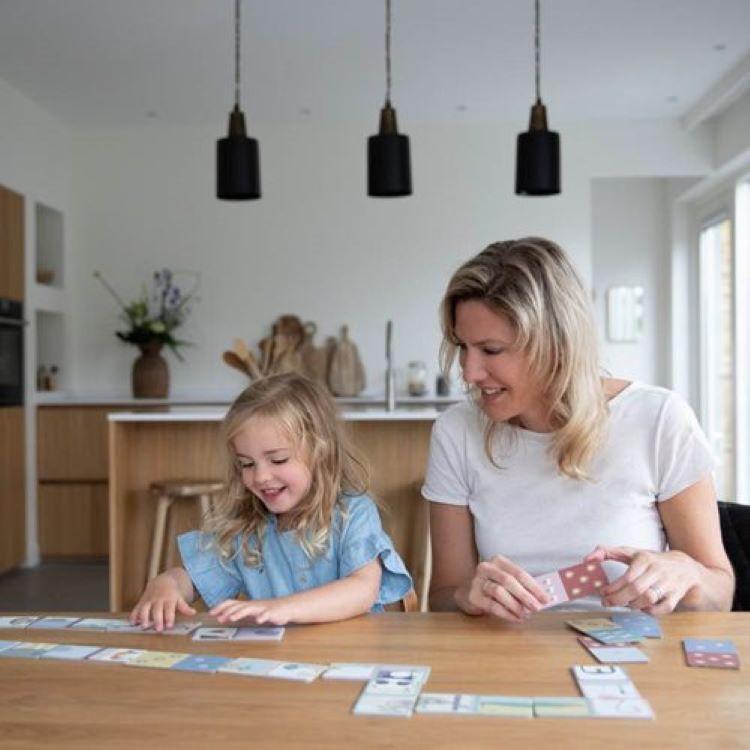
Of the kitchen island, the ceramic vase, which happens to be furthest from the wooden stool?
the ceramic vase

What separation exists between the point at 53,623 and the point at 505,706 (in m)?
0.73

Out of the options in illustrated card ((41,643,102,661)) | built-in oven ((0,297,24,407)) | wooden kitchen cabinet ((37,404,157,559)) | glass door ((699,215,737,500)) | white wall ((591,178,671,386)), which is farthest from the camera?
white wall ((591,178,671,386))

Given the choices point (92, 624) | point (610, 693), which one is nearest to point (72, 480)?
point (92, 624)

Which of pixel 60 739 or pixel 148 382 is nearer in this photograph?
pixel 60 739

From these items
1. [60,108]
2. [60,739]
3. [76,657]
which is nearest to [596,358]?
[76,657]

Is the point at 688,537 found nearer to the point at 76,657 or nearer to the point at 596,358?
the point at 596,358

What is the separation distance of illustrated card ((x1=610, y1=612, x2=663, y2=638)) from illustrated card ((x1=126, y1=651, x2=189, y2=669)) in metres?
0.60

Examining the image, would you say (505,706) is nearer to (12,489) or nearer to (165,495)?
(165,495)

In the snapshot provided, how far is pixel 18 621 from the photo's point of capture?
1.52 metres

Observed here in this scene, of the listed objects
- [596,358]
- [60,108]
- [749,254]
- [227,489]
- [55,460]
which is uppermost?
[60,108]

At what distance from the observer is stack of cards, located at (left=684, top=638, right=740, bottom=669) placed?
4.07 ft

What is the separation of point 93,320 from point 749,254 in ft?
14.3

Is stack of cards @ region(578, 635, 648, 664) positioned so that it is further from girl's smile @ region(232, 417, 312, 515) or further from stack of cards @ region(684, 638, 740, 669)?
girl's smile @ region(232, 417, 312, 515)

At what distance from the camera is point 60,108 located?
6.47 m
